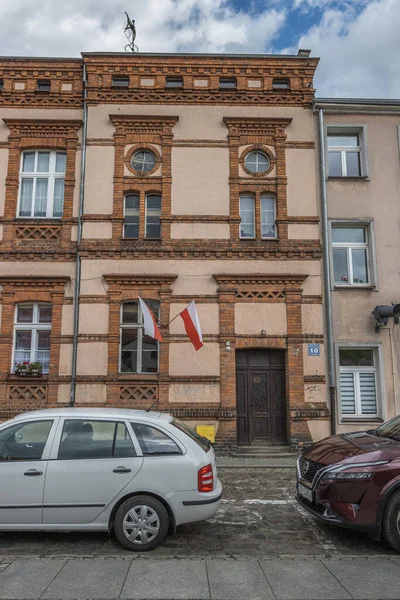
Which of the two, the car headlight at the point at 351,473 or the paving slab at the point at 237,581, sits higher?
the car headlight at the point at 351,473

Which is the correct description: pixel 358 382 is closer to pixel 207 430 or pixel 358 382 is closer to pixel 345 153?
pixel 207 430

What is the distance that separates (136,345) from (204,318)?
6.37 ft

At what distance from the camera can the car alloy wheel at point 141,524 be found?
17.3 ft

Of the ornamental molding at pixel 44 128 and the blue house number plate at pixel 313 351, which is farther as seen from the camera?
the ornamental molding at pixel 44 128

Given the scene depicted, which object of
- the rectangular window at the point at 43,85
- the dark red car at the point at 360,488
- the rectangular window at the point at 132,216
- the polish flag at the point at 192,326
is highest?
the rectangular window at the point at 43,85

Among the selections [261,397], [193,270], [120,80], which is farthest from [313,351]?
[120,80]

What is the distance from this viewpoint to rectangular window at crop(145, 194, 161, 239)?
12969 millimetres

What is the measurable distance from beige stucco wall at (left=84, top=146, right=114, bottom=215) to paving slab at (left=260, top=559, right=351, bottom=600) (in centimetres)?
1006

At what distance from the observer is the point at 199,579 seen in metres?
4.57

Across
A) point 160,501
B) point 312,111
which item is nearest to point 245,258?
point 312,111

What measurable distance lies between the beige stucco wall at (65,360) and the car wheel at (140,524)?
716 cm

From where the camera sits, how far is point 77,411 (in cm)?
589

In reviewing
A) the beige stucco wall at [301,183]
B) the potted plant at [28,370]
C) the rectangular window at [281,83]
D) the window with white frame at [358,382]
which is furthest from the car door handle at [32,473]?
the rectangular window at [281,83]

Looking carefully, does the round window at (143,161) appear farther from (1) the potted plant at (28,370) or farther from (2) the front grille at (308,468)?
(2) the front grille at (308,468)
